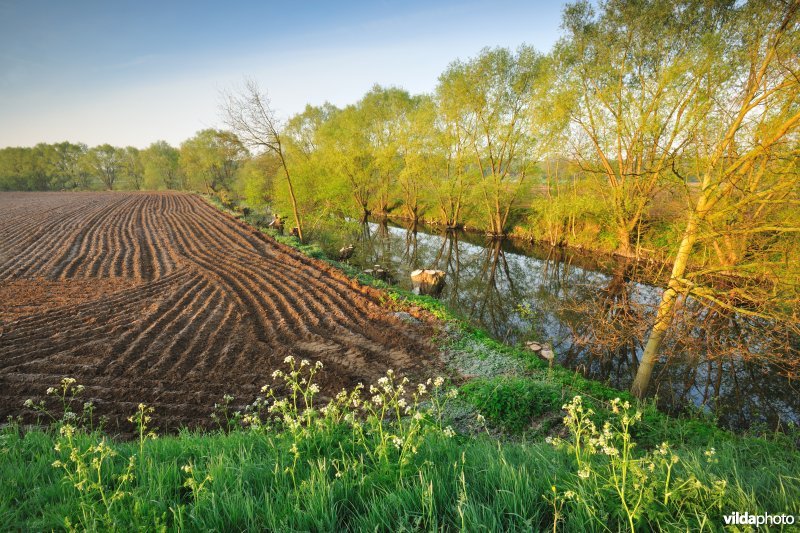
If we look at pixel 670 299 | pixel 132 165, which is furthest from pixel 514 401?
pixel 132 165

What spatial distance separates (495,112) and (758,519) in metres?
26.9

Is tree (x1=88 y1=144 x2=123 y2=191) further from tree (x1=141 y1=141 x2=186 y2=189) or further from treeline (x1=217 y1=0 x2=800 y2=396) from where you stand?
treeline (x1=217 y1=0 x2=800 y2=396)

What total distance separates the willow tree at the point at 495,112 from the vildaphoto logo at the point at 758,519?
80.5 feet

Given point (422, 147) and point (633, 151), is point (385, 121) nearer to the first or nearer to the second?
point (422, 147)

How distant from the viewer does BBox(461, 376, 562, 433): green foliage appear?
6414mm

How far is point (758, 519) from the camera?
2006 mm

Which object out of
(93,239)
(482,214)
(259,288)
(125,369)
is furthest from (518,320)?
(93,239)

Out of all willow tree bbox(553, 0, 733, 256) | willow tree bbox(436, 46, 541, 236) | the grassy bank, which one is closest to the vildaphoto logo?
the grassy bank

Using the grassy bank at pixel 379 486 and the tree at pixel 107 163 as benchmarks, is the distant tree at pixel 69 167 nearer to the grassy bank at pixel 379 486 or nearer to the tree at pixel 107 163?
the tree at pixel 107 163

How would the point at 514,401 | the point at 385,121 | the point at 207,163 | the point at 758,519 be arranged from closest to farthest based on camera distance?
the point at 758,519, the point at 514,401, the point at 385,121, the point at 207,163

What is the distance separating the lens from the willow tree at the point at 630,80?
48.2 feet

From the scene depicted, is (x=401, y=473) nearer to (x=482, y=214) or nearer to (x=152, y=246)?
(x=152, y=246)

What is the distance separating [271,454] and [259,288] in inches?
446

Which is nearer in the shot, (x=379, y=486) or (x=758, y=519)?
(x=758, y=519)
